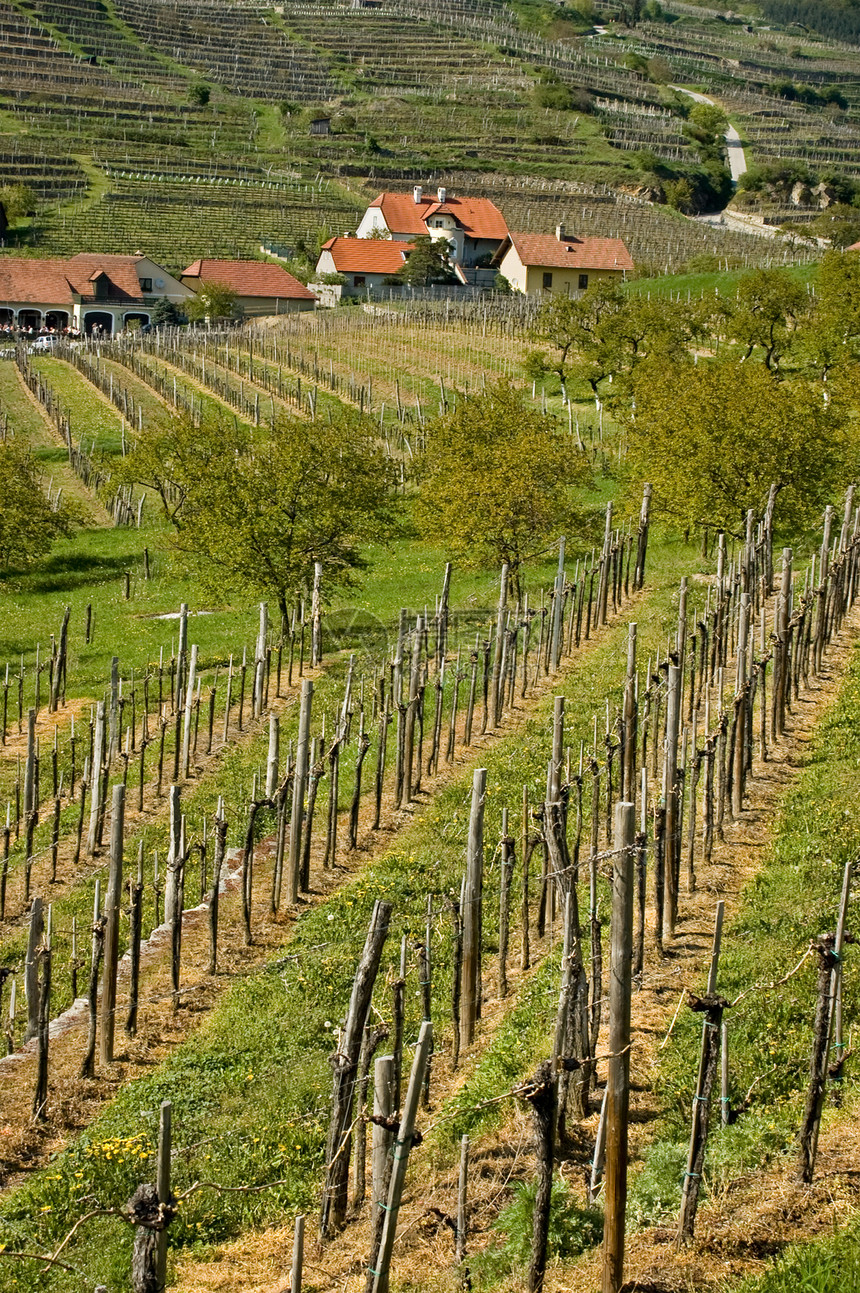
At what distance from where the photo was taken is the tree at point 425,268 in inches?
3543

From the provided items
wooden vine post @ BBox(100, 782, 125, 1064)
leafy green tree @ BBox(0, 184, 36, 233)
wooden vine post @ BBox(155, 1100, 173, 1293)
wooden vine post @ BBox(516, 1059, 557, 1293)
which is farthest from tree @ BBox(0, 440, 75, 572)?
leafy green tree @ BBox(0, 184, 36, 233)

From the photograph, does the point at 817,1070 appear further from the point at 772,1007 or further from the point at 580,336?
the point at 580,336

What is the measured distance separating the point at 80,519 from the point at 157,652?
12731 millimetres

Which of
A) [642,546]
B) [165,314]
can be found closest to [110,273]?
[165,314]

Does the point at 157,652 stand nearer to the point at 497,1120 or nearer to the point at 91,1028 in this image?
the point at 91,1028

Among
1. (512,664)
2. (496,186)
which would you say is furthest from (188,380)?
(496,186)

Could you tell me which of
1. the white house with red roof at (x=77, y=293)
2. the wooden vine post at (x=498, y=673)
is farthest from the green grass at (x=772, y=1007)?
the white house with red roof at (x=77, y=293)

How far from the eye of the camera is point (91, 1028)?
12.2 metres

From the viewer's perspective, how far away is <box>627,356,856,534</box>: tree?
29.3m

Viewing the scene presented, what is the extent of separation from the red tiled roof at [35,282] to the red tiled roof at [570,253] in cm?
2846

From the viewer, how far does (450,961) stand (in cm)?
1362

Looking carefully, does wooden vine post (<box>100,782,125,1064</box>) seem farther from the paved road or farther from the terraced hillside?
the paved road

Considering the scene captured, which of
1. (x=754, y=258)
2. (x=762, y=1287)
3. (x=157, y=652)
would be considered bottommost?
(x=157, y=652)

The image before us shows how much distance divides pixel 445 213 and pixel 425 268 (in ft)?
57.0
